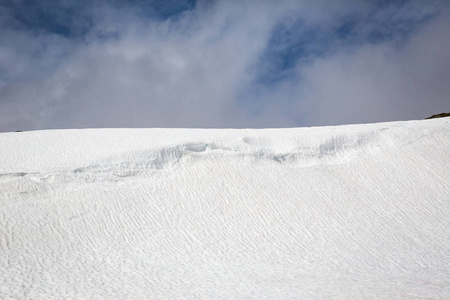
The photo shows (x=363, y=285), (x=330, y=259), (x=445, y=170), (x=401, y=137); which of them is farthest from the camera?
(x=401, y=137)

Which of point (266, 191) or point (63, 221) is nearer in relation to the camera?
point (63, 221)

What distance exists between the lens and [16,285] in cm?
470

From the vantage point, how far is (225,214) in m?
7.57

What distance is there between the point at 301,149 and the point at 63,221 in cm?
681

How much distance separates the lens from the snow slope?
16.8 feet

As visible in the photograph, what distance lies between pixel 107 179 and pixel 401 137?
9.48 meters

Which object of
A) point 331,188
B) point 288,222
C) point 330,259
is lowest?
point 330,259

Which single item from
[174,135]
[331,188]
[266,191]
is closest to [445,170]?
[331,188]

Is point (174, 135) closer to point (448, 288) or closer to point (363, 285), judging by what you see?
point (363, 285)

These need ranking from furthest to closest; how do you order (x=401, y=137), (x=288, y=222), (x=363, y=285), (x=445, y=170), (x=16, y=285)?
1. (x=401, y=137)
2. (x=445, y=170)
3. (x=288, y=222)
4. (x=363, y=285)
5. (x=16, y=285)

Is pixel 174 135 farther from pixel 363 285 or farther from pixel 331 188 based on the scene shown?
pixel 363 285

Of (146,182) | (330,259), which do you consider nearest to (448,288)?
(330,259)

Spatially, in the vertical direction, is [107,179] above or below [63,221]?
above

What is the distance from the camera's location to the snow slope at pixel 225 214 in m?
5.13
